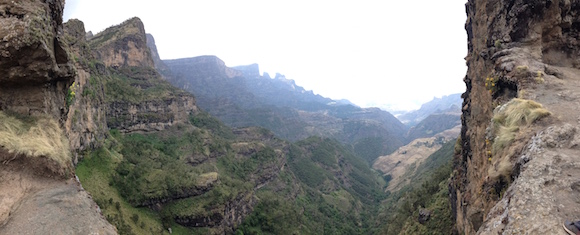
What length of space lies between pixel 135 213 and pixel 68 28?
127 feet

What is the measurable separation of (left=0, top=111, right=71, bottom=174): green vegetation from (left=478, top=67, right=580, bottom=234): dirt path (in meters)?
16.4

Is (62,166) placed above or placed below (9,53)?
below

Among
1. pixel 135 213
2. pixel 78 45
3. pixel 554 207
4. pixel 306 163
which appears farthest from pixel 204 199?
pixel 306 163

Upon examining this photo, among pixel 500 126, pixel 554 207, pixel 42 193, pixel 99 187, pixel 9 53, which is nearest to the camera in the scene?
pixel 554 207

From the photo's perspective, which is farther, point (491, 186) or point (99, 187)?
point (99, 187)

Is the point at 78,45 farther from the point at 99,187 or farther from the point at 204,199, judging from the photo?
the point at 204,199

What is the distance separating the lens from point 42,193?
36.8 ft

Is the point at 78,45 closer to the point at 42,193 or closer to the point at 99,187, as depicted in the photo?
the point at 99,187

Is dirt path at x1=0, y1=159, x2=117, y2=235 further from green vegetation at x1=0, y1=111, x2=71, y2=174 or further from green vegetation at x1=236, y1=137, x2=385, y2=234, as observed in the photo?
green vegetation at x1=236, y1=137, x2=385, y2=234

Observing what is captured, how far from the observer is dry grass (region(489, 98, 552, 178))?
38.0 ft

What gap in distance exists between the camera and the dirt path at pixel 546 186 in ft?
24.7

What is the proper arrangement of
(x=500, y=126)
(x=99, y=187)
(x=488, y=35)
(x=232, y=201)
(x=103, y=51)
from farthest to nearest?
(x=103, y=51), (x=232, y=201), (x=99, y=187), (x=488, y=35), (x=500, y=126)

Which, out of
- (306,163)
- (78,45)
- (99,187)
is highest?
(78,45)

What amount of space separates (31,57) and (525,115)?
70.1 ft
